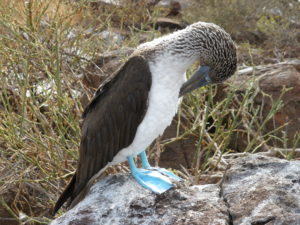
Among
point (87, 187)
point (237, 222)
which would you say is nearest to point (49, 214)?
point (87, 187)

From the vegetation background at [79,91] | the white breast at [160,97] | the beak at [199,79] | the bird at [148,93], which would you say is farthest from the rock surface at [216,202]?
the vegetation background at [79,91]

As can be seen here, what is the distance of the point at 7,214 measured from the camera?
527cm

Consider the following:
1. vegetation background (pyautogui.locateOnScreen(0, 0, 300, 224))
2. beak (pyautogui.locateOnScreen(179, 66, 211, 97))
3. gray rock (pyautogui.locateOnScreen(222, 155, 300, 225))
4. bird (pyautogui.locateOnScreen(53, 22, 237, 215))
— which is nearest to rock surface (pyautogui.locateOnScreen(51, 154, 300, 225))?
gray rock (pyautogui.locateOnScreen(222, 155, 300, 225))

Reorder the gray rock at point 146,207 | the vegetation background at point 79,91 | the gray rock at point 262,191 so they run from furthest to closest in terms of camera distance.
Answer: the vegetation background at point 79,91, the gray rock at point 146,207, the gray rock at point 262,191

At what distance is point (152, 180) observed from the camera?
9.24 feet

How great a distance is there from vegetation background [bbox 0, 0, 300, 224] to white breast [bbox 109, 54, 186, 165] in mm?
732

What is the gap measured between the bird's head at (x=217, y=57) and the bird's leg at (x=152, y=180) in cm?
61

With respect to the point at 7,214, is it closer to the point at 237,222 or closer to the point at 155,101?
the point at 155,101

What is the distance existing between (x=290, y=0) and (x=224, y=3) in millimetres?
1432

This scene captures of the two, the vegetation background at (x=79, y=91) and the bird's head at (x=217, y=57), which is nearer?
the bird's head at (x=217, y=57)

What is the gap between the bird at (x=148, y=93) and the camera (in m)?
2.71

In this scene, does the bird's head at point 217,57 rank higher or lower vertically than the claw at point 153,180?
higher

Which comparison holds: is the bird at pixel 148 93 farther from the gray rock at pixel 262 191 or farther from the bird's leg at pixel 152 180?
the gray rock at pixel 262 191

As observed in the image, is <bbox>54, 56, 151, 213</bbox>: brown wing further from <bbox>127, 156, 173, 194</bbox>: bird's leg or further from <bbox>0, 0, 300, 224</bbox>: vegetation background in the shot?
<bbox>0, 0, 300, 224</bbox>: vegetation background
